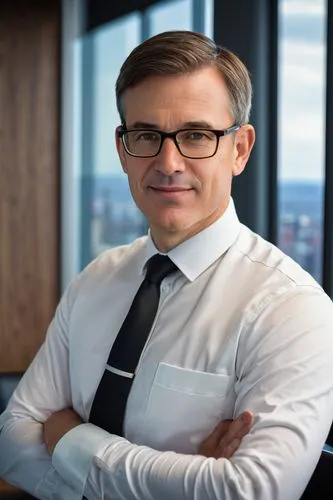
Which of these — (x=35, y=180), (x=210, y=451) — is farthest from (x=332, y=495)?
(x=35, y=180)

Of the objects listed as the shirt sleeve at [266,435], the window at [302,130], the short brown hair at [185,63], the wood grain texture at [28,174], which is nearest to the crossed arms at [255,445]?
the shirt sleeve at [266,435]

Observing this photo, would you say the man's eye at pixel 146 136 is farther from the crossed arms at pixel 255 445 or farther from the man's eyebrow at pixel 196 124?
the crossed arms at pixel 255 445

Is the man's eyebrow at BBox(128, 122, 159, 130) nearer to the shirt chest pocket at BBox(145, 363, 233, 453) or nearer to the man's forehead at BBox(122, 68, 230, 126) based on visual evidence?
the man's forehead at BBox(122, 68, 230, 126)

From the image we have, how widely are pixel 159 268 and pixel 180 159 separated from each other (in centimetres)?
26

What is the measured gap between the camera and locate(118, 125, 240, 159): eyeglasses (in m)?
1.47

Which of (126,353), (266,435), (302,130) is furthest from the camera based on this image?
(302,130)

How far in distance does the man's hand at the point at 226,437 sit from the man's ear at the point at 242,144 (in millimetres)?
533

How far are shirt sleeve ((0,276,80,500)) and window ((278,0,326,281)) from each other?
1.42 meters

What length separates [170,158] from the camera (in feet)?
4.83

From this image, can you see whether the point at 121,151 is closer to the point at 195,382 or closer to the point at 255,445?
the point at 195,382

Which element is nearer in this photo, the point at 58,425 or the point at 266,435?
the point at 266,435

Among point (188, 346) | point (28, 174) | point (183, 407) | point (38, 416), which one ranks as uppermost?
point (28, 174)

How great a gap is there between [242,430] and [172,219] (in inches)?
17.8

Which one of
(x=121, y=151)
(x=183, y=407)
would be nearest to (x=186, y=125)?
(x=121, y=151)
